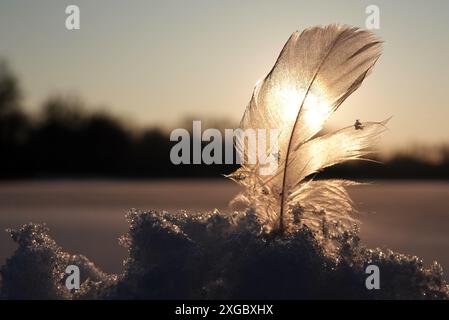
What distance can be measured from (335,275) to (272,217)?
2.00 ft

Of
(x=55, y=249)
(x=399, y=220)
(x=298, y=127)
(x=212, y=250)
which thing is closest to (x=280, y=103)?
(x=298, y=127)

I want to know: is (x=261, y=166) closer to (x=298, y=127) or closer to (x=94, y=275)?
Result: (x=298, y=127)

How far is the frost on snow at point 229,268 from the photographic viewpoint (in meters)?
5.11

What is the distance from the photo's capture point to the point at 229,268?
5164mm

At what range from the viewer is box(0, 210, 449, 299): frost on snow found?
5.11 metres

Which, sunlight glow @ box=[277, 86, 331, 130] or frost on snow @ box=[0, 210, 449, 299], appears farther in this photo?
sunlight glow @ box=[277, 86, 331, 130]

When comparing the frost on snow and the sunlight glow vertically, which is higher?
the sunlight glow

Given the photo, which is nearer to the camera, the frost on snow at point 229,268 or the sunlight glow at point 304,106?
the frost on snow at point 229,268

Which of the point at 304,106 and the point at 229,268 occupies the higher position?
the point at 304,106

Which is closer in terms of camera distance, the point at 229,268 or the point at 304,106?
the point at 229,268

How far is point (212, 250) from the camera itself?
5352 millimetres
